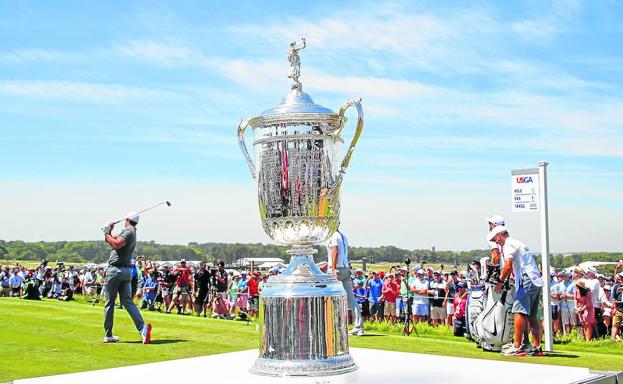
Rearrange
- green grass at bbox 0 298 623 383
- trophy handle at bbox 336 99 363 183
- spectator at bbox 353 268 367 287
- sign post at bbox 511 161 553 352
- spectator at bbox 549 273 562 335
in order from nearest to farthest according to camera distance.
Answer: trophy handle at bbox 336 99 363 183
green grass at bbox 0 298 623 383
sign post at bbox 511 161 553 352
spectator at bbox 549 273 562 335
spectator at bbox 353 268 367 287

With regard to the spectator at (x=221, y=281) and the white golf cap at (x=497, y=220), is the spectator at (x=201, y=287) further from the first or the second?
the white golf cap at (x=497, y=220)

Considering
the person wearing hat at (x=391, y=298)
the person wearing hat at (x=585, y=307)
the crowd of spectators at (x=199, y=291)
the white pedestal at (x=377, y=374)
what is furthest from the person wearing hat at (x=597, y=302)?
the white pedestal at (x=377, y=374)

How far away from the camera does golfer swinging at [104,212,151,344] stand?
9.62 metres

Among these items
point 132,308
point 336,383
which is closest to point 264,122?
point 336,383

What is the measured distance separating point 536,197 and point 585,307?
16.0 feet

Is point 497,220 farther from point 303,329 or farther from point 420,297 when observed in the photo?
point 420,297

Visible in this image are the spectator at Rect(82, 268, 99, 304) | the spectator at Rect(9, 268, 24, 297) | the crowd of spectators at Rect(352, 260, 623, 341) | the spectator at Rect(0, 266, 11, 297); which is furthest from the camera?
the spectator at Rect(82, 268, 99, 304)

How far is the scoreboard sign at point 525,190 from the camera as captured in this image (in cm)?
1000

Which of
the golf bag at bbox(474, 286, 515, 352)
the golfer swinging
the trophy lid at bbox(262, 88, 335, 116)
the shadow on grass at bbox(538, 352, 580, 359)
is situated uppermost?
the trophy lid at bbox(262, 88, 335, 116)

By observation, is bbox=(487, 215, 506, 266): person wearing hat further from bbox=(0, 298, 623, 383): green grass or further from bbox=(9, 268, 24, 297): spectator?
bbox=(9, 268, 24, 297): spectator

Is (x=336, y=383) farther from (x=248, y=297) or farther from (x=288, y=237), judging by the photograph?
(x=248, y=297)

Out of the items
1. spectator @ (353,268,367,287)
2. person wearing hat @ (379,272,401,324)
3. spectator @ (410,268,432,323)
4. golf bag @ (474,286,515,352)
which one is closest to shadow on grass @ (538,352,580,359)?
golf bag @ (474,286,515,352)

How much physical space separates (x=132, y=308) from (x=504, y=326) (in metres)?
4.93

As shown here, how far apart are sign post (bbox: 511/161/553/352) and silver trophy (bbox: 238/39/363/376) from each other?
577cm
